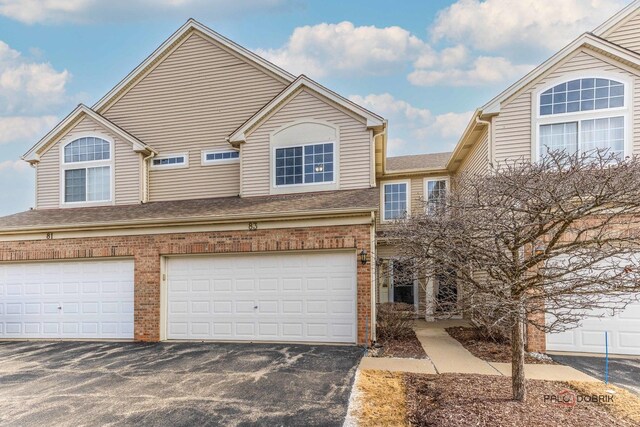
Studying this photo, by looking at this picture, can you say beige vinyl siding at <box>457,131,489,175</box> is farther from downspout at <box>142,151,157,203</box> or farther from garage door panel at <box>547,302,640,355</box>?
downspout at <box>142,151,157,203</box>

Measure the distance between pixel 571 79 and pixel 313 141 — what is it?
7.39 metres

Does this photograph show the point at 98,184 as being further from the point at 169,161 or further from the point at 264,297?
the point at 264,297

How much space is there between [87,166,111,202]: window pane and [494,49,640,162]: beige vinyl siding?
42.4ft

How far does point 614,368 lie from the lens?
689 centimetres

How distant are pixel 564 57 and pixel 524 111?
5.50ft

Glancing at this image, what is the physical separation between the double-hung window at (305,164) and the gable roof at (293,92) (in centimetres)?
123

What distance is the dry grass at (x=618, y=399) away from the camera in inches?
182

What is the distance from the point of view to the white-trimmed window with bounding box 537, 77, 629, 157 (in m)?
8.86

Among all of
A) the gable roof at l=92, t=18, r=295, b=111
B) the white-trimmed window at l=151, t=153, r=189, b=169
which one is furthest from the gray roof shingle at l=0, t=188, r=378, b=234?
the gable roof at l=92, t=18, r=295, b=111

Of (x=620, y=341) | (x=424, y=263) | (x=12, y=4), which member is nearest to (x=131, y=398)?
(x=424, y=263)

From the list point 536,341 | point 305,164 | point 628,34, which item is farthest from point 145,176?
point 628,34

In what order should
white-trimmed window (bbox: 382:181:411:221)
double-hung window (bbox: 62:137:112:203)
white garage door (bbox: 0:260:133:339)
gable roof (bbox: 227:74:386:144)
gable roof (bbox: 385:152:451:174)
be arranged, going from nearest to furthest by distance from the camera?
white garage door (bbox: 0:260:133:339) < gable roof (bbox: 227:74:386:144) < double-hung window (bbox: 62:137:112:203) < gable roof (bbox: 385:152:451:174) < white-trimmed window (bbox: 382:181:411:221)

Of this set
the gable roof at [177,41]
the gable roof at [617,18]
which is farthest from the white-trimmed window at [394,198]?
the gable roof at [617,18]

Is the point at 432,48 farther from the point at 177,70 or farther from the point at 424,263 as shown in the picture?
the point at 424,263
